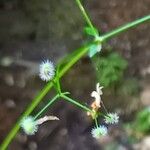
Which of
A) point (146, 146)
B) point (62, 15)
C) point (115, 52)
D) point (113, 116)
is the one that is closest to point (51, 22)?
point (62, 15)

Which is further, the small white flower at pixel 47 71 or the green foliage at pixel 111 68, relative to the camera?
the green foliage at pixel 111 68

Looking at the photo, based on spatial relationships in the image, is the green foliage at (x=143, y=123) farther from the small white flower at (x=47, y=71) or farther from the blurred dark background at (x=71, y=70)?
the small white flower at (x=47, y=71)

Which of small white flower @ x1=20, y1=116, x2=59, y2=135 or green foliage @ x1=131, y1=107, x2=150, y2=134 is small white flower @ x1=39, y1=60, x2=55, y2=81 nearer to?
small white flower @ x1=20, y1=116, x2=59, y2=135

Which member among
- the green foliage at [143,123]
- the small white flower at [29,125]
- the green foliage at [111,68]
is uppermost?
the green foliage at [111,68]

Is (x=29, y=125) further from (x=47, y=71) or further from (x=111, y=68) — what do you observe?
(x=111, y=68)

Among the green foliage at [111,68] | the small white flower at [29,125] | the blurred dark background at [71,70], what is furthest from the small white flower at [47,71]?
the green foliage at [111,68]

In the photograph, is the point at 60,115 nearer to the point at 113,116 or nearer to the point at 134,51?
the point at 134,51

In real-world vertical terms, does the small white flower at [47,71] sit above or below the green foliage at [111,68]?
below
